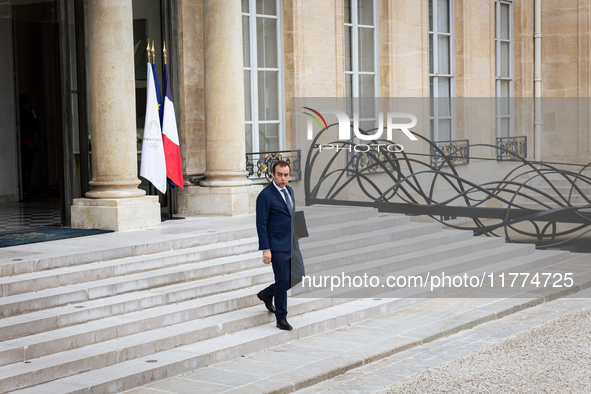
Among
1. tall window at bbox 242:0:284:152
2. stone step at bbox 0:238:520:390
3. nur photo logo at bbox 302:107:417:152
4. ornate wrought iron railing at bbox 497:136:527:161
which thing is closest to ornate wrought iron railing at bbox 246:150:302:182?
tall window at bbox 242:0:284:152

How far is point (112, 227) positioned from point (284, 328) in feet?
9.97

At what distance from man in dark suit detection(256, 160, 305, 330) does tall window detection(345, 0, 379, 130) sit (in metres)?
7.68

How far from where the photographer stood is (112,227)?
8.61 metres

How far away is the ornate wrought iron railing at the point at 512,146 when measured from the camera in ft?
57.5

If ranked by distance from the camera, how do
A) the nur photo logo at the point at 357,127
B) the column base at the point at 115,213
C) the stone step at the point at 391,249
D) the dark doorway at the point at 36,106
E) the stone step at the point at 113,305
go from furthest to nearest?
the dark doorway at the point at 36,106, the nur photo logo at the point at 357,127, the column base at the point at 115,213, the stone step at the point at 391,249, the stone step at the point at 113,305

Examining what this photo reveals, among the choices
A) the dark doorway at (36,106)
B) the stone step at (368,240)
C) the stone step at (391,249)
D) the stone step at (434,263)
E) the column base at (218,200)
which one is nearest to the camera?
the stone step at (434,263)

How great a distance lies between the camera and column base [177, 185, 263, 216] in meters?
10.2

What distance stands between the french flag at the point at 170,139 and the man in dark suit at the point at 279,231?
369 centimetres

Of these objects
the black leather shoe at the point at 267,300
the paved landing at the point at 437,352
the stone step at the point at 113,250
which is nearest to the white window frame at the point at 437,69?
the stone step at the point at 113,250

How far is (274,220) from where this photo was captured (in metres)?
6.25

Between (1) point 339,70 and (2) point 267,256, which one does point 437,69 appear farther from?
(2) point 267,256

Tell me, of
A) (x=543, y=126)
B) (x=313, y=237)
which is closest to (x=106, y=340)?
(x=313, y=237)

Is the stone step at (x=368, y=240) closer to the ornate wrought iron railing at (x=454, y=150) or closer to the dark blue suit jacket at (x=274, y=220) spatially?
the dark blue suit jacket at (x=274, y=220)

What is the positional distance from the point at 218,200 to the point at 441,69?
7.42m
